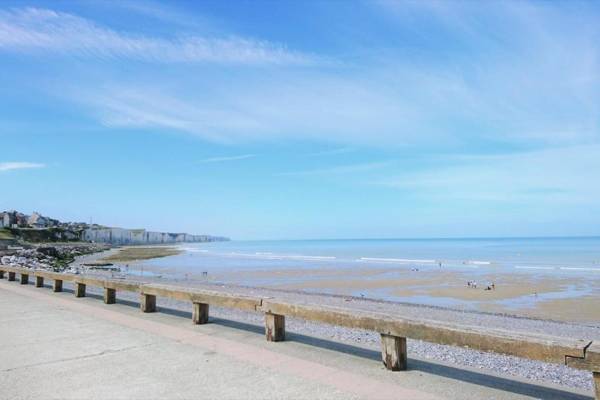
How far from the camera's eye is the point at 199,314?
7410 millimetres

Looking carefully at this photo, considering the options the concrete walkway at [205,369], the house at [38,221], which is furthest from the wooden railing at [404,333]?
the house at [38,221]

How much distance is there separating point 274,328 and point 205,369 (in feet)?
4.74

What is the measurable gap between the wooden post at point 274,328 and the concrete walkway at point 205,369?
138 millimetres

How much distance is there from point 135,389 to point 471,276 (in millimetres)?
30462

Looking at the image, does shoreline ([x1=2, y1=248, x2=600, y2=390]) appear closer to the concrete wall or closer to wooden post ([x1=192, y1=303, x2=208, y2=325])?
wooden post ([x1=192, y1=303, x2=208, y2=325])

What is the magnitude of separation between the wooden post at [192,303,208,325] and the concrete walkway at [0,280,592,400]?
0.78ft

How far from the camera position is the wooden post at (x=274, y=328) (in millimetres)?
6188

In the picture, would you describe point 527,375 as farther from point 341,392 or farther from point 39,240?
point 39,240

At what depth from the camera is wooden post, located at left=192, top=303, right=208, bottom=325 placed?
7.39 meters

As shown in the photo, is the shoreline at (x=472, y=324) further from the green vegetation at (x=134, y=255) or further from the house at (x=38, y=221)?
the house at (x=38, y=221)

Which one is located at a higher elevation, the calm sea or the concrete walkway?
the concrete walkway

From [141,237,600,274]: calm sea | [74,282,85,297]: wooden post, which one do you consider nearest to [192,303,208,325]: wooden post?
[74,282,85,297]: wooden post

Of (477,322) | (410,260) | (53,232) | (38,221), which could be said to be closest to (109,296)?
(477,322)

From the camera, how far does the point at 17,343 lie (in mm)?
6250
